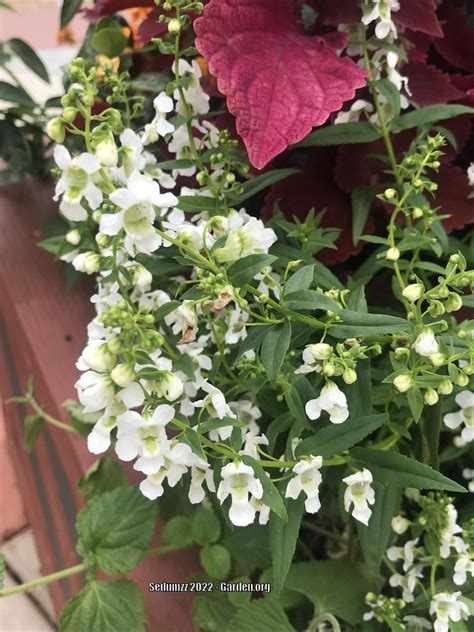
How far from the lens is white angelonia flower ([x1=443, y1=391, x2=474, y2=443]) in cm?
48

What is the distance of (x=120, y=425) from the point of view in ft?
1.26

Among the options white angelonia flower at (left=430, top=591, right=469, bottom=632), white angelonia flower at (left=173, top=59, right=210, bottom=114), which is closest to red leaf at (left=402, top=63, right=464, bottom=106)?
white angelonia flower at (left=173, top=59, right=210, bottom=114)

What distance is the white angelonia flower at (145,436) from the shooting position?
378 millimetres

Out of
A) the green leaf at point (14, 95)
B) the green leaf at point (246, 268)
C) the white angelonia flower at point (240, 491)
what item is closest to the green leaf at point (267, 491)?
the white angelonia flower at point (240, 491)

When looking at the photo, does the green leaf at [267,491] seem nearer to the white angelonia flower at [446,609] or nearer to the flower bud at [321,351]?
the flower bud at [321,351]

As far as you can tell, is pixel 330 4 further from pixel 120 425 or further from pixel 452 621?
pixel 452 621

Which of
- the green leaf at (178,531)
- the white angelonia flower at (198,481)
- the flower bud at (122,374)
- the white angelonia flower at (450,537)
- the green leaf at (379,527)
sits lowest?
the green leaf at (178,531)

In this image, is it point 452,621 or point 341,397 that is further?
point 452,621

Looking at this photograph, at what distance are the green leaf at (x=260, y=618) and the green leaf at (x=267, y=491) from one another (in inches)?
7.7

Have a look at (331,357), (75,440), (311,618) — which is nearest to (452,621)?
(311,618)

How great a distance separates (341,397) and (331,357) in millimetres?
26

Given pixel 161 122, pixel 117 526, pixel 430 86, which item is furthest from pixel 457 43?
pixel 117 526

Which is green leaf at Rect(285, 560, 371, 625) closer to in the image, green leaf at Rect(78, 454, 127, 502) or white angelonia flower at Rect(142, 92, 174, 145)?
green leaf at Rect(78, 454, 127, 502)

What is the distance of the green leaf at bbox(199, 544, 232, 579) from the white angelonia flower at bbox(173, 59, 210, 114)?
0.38 meters
